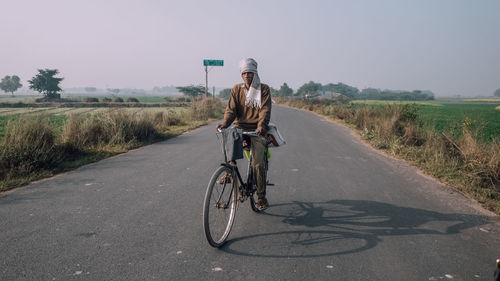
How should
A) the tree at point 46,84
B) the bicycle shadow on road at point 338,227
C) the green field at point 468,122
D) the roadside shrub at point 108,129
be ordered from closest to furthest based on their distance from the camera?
the bicycle shadow on road at point 338,227 → the green field at point 468,122 → the roadside shrub at point 108,129 → the tree at point 46,84

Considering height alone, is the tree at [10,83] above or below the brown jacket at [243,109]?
above

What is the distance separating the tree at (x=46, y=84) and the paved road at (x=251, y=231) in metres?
56.4

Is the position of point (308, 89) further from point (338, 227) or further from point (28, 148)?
point (338, 227)

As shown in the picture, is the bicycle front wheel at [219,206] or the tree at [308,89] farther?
the tree at [308,89]

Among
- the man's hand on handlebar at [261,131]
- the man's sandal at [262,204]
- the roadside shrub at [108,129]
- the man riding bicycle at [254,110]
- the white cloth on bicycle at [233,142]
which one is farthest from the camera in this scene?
the roadside shrub at [108,129]

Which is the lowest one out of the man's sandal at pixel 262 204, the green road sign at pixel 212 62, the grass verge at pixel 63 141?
the man's sandal at pixel 262 204

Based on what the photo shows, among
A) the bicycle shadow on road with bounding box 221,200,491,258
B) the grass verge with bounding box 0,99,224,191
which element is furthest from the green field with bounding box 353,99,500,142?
the grass verge with bounding box 0,99,224,191

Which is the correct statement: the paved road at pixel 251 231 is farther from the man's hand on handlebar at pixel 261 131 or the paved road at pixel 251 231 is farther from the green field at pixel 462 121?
the green field at pixel 462 121

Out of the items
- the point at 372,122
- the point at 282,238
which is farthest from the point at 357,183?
the point at 372,122

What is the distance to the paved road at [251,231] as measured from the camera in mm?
2803

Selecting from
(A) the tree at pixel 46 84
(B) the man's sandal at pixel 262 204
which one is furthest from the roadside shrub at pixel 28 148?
(A) the tree at pixel 46 84

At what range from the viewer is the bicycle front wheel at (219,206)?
10.2 ft

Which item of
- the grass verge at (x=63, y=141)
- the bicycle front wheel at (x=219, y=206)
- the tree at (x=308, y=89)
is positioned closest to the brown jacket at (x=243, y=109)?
the bicycle front wheel at (x=219, y=206)

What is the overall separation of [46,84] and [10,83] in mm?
83617
